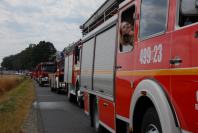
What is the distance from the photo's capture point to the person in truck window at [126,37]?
7.58m

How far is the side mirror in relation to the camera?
4809 mm

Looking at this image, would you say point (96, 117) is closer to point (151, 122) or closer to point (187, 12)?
point (151, 122)

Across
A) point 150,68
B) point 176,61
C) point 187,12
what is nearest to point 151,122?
point 150,68

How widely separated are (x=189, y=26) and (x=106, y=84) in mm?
4410

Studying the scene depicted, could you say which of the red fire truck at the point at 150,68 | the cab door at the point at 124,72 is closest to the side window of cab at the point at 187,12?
Answer: the red fire truck at the point at 150,68

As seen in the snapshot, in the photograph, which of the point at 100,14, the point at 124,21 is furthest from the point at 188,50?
the point at 100,14

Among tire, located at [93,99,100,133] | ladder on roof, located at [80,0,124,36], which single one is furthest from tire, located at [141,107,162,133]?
tire, located at [93,99,100,133]

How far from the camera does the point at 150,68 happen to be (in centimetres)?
625

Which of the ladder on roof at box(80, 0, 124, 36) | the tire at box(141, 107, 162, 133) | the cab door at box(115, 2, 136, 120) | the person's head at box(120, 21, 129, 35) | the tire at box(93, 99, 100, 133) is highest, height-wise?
the ladder on roof at box(80, 0, 124, 36)

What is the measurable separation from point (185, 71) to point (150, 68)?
1.22 m

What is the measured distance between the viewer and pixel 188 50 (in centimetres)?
Result: 502

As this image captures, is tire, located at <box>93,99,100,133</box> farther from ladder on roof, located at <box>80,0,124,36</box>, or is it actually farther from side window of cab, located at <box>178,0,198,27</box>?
side window of cab, located at <box>178,0,198,27</box>

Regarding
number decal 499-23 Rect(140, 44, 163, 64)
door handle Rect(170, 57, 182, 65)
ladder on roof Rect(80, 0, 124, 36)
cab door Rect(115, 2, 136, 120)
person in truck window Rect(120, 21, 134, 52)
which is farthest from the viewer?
ladder on roof Rect(80, 0, 124, 36)

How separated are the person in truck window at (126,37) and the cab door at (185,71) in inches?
82.2
